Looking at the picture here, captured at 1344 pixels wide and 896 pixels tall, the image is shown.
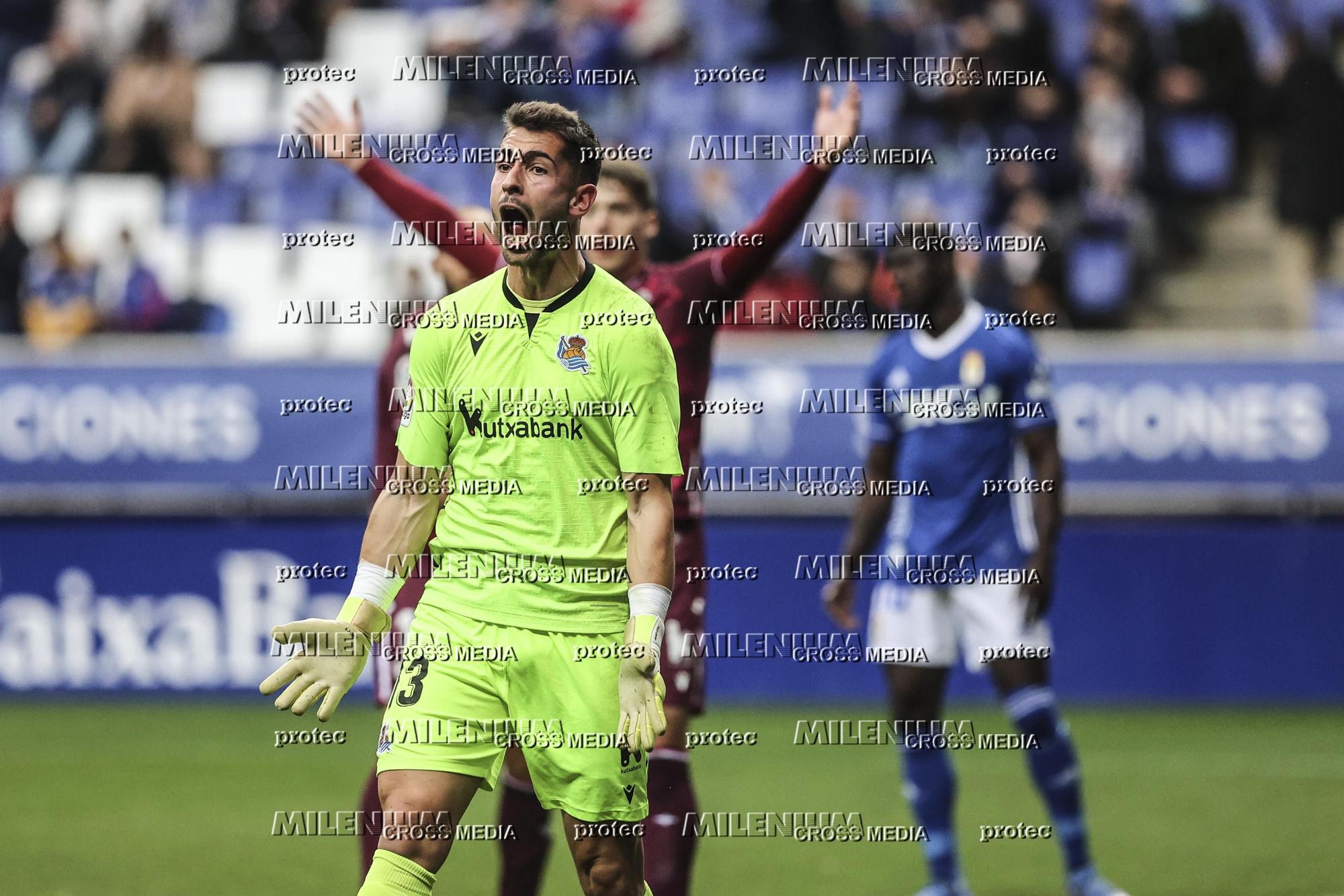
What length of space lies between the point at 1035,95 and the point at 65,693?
832 centimetres

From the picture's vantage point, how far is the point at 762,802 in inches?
364

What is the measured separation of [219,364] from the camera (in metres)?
12.1

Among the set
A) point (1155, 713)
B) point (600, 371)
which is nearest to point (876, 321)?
point (1155, 713)

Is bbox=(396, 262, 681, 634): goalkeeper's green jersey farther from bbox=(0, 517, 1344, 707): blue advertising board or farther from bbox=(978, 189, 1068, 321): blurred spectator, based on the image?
bbox=(978, 189, 1068, 321): blurred spectator

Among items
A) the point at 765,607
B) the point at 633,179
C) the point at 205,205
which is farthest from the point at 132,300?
the point at 633,179

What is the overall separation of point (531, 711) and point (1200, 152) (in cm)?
1201

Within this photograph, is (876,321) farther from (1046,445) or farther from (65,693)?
(65,693)

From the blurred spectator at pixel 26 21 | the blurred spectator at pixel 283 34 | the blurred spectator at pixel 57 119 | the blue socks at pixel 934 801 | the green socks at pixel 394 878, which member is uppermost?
the blurred spectator at pixel 26 21

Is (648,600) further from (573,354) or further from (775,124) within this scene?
(775,124)

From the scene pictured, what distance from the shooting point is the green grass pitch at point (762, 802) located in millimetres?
7523

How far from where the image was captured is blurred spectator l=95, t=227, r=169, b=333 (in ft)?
46.8

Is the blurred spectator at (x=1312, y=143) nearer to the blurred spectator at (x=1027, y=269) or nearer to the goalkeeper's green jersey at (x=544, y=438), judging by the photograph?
the blurred spectator at (x=1027, y=269)

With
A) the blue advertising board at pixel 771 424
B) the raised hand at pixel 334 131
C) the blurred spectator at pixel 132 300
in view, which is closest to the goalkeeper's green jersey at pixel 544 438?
the raised hand at pixel 334 131

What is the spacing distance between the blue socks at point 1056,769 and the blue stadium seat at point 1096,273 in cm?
734
